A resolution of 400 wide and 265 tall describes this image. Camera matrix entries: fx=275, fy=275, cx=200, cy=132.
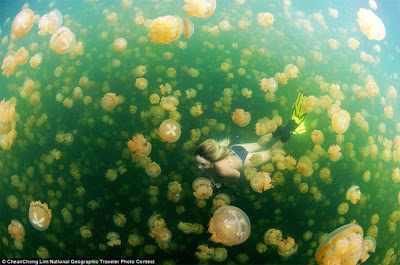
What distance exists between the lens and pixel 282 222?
2432mm

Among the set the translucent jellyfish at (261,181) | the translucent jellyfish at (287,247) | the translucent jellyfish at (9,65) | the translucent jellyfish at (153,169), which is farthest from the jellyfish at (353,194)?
the translucent jellyfish at (9,65)

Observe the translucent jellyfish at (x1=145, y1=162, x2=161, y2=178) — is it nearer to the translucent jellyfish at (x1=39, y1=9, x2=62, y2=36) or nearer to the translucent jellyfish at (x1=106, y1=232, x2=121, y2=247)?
the translucent jellyfish at (x1=106, y1=232, x2=121, y2=247)

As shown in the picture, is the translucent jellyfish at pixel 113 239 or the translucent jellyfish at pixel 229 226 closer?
the translucent jellyfish at pixel 229 226

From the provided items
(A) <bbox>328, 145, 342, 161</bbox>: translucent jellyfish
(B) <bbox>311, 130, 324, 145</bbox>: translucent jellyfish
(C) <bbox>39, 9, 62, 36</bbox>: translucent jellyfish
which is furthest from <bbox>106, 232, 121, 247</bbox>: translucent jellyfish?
(C) <bbox>39, 9, 62, 36</bbox>: translucent jellyfish

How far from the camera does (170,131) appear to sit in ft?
7.66

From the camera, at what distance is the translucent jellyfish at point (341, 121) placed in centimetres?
260

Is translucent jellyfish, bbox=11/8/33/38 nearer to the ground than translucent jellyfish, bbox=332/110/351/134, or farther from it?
farther from it

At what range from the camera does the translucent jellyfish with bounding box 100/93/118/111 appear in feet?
8.08

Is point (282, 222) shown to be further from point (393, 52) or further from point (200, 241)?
point (393, 52)

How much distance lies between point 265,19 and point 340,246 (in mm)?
2330

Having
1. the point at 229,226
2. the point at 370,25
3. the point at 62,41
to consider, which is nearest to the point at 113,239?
the point at 229,226

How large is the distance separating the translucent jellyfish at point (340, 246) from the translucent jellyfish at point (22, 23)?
12.6ft

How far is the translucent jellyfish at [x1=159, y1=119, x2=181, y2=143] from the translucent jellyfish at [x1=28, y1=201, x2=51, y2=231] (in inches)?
51.9

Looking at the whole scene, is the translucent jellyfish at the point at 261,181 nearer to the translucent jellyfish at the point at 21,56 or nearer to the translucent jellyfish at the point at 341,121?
the translucent jellyfish at the point at 341,121
